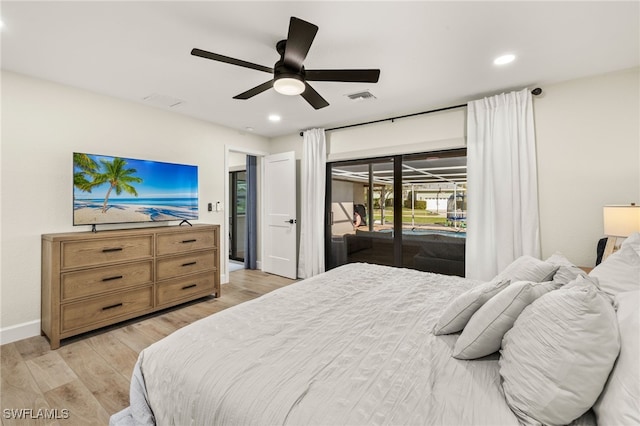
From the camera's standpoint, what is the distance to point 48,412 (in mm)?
1710

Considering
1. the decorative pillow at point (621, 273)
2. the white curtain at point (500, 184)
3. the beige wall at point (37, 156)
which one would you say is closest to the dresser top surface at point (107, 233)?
the beige wall at point (37, 156)

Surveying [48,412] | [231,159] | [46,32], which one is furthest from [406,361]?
[231,159]

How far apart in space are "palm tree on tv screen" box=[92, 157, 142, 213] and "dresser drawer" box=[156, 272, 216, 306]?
109 cm

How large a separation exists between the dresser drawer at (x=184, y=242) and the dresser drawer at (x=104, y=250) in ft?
0.42

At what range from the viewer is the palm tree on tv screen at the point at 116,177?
3.03 metres

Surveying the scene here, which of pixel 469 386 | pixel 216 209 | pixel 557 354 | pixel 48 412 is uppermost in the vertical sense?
pixel 216 209

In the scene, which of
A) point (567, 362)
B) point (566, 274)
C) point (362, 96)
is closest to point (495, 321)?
point (567, 362)

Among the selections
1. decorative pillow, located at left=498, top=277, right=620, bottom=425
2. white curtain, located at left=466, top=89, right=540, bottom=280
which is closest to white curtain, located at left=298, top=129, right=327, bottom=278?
white curtain, located at left=466, top=89, right=540, bottom=280

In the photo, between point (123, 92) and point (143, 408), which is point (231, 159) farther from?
point (143, 408)

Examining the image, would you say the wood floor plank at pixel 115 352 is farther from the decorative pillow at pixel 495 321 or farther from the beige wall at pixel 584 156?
the beige wall at pixel 584 156

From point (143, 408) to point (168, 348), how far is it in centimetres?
29

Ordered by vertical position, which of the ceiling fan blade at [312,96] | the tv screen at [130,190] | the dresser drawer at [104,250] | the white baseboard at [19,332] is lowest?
the white baseboard at [19,332]

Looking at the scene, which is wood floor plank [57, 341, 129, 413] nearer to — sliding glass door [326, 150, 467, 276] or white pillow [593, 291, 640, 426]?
white pillow [593, 291, 640, 426]

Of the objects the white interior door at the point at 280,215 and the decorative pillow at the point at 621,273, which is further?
the white interior door at the point at 280,215
